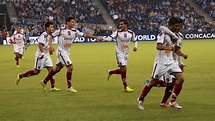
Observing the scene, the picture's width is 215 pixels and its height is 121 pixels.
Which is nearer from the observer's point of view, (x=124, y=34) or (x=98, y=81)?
(x=124, y=34)

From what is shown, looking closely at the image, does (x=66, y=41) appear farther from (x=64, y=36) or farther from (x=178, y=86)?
(x=178, y=86)

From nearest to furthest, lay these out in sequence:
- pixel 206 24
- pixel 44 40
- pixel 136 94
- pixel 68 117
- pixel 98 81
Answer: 1. pixel 68 117
2. pixel 136 94
3. pixel 44 40
4. pixel 98 81
5. pixel 206 24

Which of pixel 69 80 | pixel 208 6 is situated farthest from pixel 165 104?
pixel 208 6

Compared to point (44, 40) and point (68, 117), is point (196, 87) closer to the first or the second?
point (44, 40)

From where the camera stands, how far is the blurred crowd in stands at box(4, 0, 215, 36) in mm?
50250

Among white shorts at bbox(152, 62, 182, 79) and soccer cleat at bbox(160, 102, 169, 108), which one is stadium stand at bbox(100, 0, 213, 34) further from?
white shorts at bbox(152, 62, 182, 79)

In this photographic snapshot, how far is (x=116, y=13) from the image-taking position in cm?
5459

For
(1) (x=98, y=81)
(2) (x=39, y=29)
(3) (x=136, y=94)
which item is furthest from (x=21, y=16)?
(3) (x=136, y=94)

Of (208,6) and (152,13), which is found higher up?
(208,6)

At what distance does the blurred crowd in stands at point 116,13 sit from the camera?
5025 centimetres

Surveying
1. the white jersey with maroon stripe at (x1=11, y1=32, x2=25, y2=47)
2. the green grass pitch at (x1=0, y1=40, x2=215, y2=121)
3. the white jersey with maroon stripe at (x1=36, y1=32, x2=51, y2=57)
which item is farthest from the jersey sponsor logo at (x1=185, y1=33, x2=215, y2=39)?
the white jersey with maroon stripe at (x1=36, y1=32, x2=51, y2=57)

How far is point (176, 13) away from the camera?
55.2m

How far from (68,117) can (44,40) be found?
482 cm

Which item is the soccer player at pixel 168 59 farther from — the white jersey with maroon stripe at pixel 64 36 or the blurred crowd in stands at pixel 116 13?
the blurred crowd in stands at pixel 116 13
